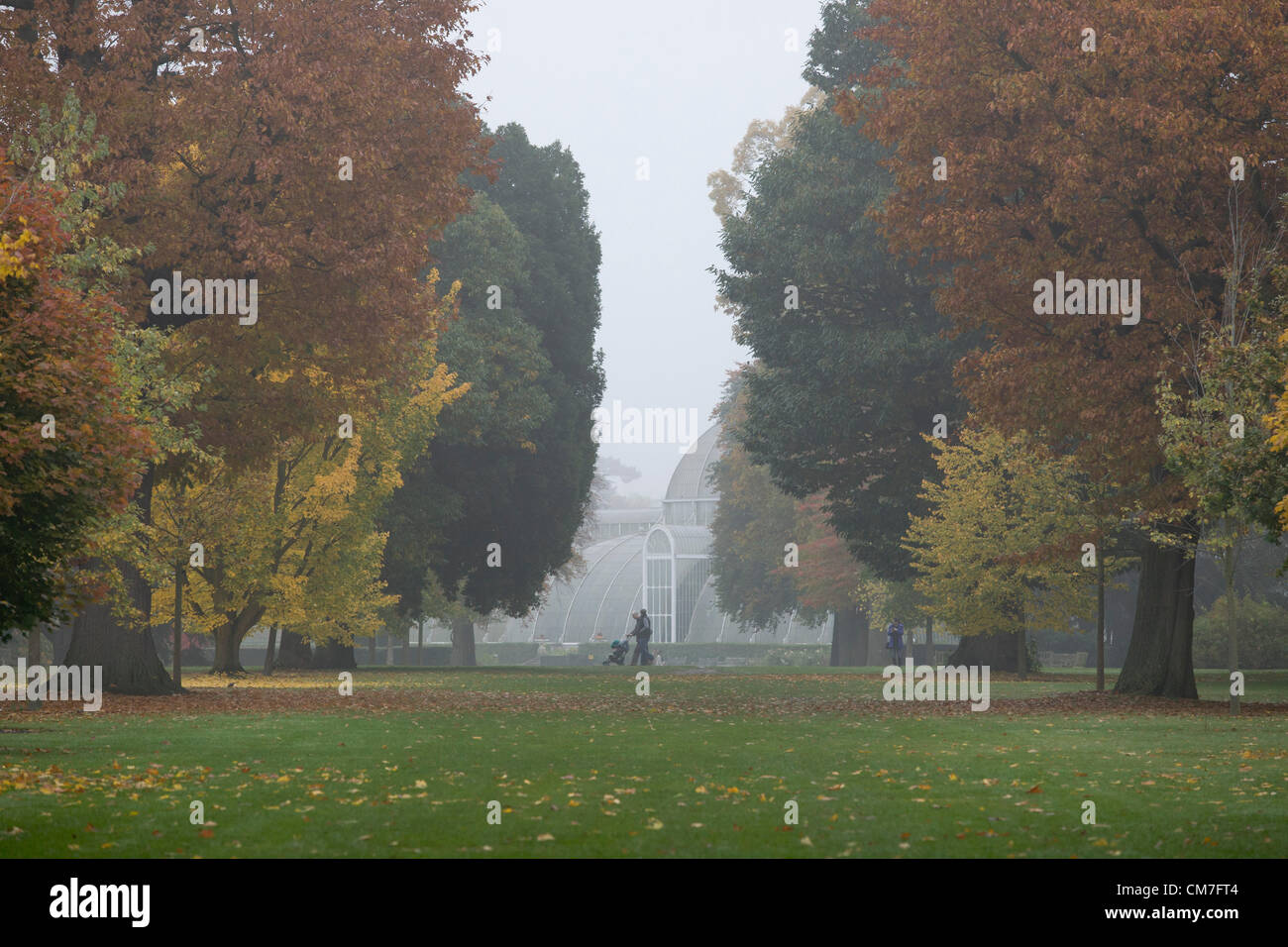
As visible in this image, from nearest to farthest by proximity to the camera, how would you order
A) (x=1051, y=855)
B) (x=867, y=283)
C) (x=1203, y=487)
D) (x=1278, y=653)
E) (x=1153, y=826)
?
(x=1051, y=855), (x=1153, y=826), (x=1203, y=487), (x=867, y=283), (x=1278, y=653)

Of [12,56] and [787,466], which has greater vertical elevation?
[12,56]

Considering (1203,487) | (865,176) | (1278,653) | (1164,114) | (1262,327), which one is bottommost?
(1278,653)

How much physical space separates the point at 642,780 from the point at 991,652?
31.2m

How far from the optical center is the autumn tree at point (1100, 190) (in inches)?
910

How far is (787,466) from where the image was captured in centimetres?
4125

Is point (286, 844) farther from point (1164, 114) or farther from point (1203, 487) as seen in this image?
point (1164, 114)

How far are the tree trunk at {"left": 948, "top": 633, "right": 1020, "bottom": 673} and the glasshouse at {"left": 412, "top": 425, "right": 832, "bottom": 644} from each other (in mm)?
28616

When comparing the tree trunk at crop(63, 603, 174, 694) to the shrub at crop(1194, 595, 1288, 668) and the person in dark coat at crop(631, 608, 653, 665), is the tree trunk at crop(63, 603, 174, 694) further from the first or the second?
the shrub at crop(1194, 595, 1288, 668)

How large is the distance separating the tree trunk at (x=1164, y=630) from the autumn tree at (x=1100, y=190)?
4cm

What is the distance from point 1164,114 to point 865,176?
57.7 ft
